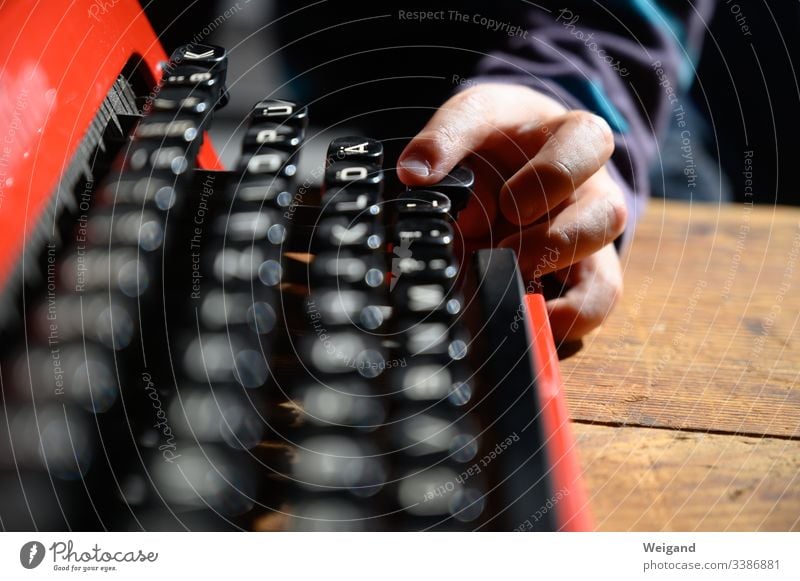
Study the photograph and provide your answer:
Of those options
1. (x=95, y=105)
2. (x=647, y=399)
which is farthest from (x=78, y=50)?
(x=647, y=399)

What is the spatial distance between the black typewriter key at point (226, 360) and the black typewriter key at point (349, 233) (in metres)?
0.05

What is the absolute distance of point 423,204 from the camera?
28cm

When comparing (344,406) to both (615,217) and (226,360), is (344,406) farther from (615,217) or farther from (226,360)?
(615,217)

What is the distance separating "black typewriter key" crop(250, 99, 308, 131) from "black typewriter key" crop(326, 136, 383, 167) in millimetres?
18

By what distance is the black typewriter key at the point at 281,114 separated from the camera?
31 centimetres

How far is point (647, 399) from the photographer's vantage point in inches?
12.4

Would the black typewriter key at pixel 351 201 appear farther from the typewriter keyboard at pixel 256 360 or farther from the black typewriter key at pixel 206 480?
the black typewriter key at pixel 206 480

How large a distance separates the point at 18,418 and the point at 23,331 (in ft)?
0.11

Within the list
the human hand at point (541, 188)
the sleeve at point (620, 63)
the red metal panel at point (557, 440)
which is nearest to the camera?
the red metal panel at point (557, 440)

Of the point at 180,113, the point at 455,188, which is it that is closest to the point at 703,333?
the point at 455,188

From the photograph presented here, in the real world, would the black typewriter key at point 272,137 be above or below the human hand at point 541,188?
above

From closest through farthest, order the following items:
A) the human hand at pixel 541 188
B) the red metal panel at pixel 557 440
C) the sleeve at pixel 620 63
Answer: the red metal panel at pixel 557 440, the human hand at pixel 541 188, the sleeve at pixel 620 63

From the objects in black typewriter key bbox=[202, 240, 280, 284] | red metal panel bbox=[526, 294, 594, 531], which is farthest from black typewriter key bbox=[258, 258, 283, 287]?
red metal panel bbox=[526, 294, 594, 531]

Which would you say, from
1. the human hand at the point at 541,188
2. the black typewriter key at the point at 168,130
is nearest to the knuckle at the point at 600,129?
the human hand at the point at 541,188
